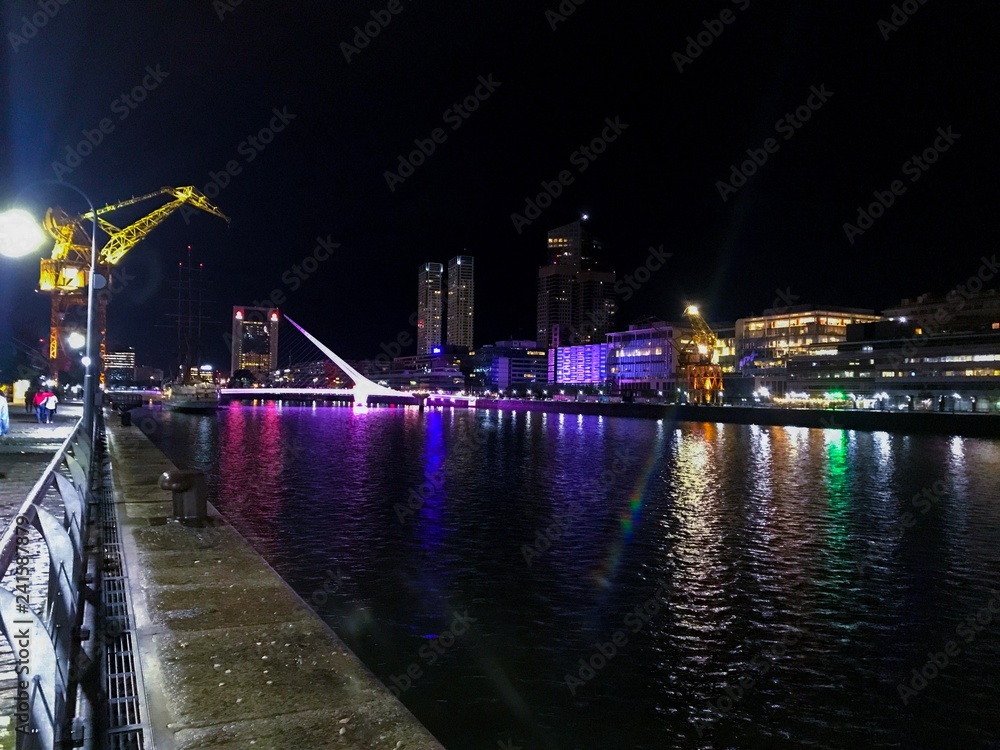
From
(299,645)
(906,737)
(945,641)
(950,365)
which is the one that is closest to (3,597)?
(299,645)

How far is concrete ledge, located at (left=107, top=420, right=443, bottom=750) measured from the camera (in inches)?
171

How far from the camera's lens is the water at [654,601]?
7461mm

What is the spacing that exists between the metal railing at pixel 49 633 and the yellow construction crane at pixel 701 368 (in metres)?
109

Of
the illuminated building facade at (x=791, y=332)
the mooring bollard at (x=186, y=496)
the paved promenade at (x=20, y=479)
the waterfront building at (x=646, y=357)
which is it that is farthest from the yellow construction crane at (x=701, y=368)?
the mooring bollard at (x=186, y=496)

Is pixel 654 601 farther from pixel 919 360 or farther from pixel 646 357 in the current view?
pixel 646 357

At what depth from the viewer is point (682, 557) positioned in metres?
14.2

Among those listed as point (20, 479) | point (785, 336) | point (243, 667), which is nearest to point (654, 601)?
point (243, 667)

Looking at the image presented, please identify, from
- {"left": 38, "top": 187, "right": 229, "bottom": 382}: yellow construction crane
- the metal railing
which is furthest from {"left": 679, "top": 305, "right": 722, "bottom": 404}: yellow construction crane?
the metal railing

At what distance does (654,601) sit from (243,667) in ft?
24.7

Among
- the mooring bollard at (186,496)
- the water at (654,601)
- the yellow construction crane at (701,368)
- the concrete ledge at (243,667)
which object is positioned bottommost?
the water at (654,601)

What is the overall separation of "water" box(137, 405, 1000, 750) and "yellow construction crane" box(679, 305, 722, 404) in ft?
289

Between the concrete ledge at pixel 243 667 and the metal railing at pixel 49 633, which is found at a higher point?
the metal railing at pixel 49 633

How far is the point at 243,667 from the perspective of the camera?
5355mm

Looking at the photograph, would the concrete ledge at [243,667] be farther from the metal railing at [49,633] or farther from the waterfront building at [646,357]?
the waterfront building at [646,357]
